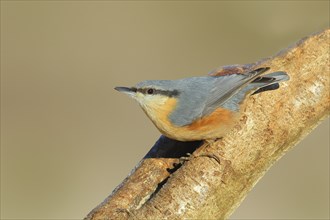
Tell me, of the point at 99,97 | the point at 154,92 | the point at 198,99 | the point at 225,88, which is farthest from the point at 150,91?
the point at 99,97

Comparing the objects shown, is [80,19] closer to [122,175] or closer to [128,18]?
[128,18]

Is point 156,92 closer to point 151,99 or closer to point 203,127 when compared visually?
point 151,99

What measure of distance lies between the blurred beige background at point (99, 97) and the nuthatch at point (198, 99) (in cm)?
275

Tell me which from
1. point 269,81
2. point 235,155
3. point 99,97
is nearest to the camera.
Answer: point 235,155

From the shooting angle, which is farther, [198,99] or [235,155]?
[198,99]

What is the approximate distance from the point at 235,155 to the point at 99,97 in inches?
180

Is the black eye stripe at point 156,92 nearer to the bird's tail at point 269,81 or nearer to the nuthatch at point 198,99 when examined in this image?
the nuthatch at point 198,99

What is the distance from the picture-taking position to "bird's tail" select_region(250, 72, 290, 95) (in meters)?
4.61

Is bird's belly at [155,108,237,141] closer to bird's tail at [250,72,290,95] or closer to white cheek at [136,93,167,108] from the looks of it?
white cheek at [136,93,167,108]

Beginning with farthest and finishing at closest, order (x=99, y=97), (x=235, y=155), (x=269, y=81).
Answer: (x=99, y=97) → (x=269, y=81) → (x=235, y=155)

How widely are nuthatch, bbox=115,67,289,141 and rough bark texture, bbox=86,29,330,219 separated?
0.09 meters

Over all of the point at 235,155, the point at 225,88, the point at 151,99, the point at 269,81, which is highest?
the point at 151,99

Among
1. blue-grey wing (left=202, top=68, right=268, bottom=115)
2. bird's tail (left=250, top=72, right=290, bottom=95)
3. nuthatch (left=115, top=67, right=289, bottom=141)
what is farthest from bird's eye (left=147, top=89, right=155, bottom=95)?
bird's tail (left=250, top=72, right=290, bottom=95)

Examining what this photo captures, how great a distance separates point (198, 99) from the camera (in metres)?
4.68
